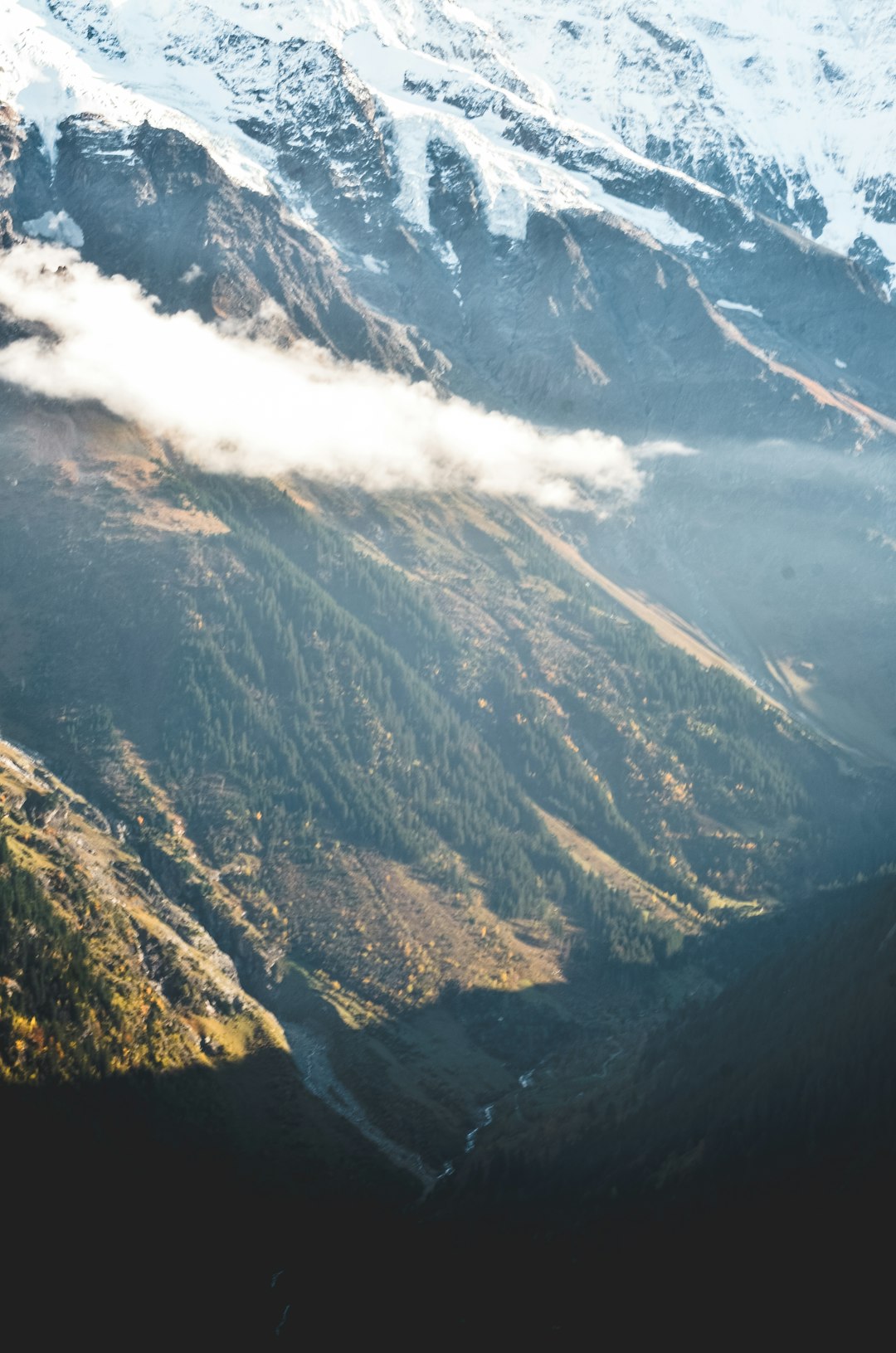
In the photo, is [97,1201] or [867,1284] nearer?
[867,1284]

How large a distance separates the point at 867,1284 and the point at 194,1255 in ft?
306

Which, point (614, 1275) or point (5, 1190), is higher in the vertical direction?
point (614, 1275)

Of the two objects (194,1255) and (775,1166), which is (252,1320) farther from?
(775,1166)

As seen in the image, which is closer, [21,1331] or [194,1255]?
[21,1331]

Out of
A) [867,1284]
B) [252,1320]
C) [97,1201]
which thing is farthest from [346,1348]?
[867,1284]

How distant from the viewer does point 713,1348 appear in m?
164

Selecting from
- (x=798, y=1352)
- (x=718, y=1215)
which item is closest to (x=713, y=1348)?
(x=798, y=1352)

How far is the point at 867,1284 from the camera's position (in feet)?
529

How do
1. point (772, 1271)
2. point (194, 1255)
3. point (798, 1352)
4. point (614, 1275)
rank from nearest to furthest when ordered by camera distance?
1. point (798, 1352)
2. point (772, 1271)
3. point (614, 1275)
4. point (194, 1255)

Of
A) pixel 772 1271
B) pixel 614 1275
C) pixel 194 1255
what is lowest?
pixel 194 1255

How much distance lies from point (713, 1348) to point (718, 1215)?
23.4 metres

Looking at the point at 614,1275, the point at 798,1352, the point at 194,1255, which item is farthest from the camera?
the point at 194,1255

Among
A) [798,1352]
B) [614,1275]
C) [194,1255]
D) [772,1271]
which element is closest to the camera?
[798,1352]

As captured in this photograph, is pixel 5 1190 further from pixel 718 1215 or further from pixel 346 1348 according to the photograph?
pixel 718 1215
